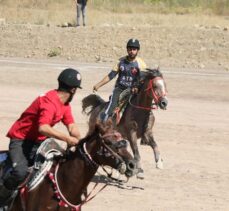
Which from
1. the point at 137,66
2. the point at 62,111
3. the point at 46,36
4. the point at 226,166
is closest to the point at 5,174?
the point at 62,111

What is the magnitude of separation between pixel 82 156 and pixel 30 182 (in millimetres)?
809

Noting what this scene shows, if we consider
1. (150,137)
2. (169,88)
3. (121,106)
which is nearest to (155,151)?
(150,137)

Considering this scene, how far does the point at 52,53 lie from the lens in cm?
3928

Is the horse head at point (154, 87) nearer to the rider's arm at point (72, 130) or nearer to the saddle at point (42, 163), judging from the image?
the rider's arm at point (72, 130)

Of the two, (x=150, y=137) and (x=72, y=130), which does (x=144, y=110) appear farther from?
(x=72, y=130)

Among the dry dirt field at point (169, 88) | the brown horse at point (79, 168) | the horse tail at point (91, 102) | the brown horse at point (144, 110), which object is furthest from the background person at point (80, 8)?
the brown horse at point (79, 168)

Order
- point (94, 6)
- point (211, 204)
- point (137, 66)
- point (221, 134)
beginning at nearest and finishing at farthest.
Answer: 1. point (211, 204)
2. point (137, 66)
3. point (221, 134)
4. point (94, 6)

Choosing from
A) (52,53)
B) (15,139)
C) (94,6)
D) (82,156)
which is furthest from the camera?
(94,6)

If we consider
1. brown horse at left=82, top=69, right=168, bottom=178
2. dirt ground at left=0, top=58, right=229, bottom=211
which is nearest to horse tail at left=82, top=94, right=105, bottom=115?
brown horse at left=82, top=69, right=168, bottom=178

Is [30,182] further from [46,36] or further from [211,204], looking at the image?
[46,36]

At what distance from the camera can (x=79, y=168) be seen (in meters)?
9.95

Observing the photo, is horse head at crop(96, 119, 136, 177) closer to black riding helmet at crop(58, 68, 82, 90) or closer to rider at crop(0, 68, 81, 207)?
rider at crop(0, 68, 81, 207)

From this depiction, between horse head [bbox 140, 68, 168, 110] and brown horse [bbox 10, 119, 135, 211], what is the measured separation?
631 cm

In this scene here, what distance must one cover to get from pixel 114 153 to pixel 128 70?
7.77m
